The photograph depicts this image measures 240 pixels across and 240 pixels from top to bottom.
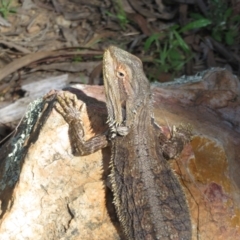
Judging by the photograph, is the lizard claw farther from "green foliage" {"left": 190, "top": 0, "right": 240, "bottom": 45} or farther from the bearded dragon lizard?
"green foliage" {"left": 190, "top": 0, "right": 240, "bottom": 45}

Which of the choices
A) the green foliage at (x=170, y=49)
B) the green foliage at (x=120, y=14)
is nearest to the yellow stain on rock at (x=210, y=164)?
the green foliage at (x=170, y=49)

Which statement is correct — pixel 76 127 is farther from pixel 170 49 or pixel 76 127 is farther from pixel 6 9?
pixel 6 9

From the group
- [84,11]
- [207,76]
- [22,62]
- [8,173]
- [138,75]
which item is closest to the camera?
[138,75]

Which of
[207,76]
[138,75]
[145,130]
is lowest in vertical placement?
[207,76]

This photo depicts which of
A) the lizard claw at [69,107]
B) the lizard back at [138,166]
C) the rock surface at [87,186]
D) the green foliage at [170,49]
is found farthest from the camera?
the green foliage at [170,49]

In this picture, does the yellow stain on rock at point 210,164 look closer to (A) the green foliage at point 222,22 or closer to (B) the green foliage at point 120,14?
(A) the green foliage at point 222,22

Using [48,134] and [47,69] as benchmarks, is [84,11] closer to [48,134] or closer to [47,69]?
[47,69]

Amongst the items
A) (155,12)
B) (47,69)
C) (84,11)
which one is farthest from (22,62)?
(155,12)

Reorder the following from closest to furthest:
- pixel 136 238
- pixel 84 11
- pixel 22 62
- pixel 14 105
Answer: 1. pixel 136 238
2. pixel 14 105
3. pixel 22 62
4. pixel 84 11
